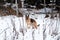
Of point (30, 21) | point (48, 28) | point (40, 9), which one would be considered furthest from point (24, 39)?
point (40, 9)

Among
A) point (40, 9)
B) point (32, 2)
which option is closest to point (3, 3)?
point (32, 2)

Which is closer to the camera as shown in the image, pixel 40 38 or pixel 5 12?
pixel 40 38

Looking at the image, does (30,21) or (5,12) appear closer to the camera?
Result: (30,21)

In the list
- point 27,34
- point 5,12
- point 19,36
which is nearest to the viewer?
point 19,36

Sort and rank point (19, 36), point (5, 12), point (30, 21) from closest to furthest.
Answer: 1. point (19, 36)
2. point (30, 21)
3. point (5, 12)

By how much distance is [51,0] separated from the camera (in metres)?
10.9

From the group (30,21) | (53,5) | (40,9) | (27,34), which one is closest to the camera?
(27,34)

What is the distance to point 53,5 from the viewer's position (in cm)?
1043

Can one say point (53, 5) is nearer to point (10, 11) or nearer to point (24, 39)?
point (10, 11)

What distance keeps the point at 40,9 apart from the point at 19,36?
516 cm

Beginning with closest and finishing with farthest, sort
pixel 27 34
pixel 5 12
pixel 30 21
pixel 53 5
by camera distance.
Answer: pixel 27 34 → pixel 30 21 → pixel 5 12 → pixel 53 5

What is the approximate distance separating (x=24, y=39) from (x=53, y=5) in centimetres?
595

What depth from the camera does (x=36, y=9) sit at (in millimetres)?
9859

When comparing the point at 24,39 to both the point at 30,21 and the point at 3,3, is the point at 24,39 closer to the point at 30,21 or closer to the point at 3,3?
the point at 30,21
